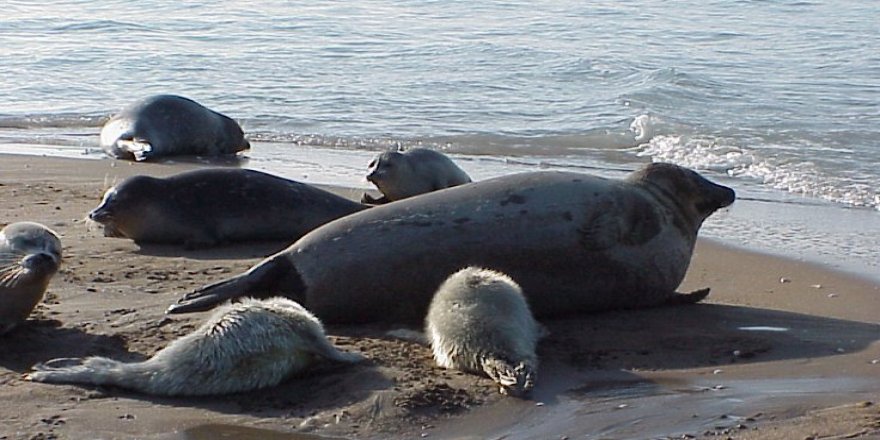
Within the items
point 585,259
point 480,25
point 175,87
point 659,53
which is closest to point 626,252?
point 585,259

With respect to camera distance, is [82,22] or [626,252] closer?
[626,252]

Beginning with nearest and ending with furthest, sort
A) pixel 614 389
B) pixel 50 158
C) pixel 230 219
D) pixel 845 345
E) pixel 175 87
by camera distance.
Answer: pixel 614 389, pixel 845 345, pixel 230 219, pixel 50 158, pixel 175 87

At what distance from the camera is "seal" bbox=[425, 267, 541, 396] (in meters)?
4.05

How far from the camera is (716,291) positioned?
5.56 meters

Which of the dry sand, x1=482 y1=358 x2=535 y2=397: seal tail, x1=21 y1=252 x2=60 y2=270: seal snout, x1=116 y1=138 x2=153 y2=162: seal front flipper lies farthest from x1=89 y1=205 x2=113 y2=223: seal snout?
x1=116 y1=138 x2=153 y2=162: seal front flipper

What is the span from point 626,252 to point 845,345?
2.69ft

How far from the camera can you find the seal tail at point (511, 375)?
3941mm

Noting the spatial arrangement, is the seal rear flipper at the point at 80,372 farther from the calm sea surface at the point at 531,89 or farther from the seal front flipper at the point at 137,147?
the seal front flipper at the point at 137,147

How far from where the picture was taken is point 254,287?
194 inches

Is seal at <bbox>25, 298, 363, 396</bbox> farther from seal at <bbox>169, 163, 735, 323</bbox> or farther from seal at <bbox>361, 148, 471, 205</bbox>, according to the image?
seal at <bbox>361, 148, 471, 205</bbox>

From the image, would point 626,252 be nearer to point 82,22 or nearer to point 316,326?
point 316,326

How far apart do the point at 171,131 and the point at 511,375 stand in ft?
22.1

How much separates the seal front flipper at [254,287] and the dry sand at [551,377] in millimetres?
91

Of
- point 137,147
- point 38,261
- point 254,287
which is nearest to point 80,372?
point 38,261
